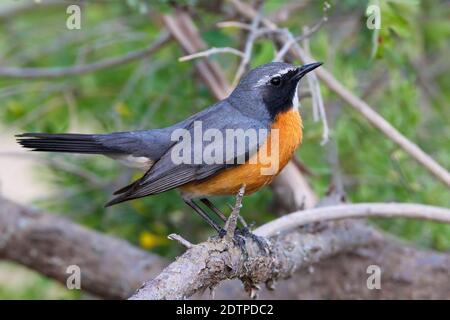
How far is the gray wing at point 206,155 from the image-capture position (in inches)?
192

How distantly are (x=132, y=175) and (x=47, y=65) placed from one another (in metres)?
1.65

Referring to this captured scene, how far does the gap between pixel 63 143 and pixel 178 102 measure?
6.32 feet

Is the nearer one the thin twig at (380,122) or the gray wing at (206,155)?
the gray wing at (206,155)

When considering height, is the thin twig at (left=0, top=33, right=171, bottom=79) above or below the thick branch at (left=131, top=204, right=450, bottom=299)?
above

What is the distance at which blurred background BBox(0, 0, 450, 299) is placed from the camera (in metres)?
6.30

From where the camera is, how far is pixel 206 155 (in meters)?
4.94

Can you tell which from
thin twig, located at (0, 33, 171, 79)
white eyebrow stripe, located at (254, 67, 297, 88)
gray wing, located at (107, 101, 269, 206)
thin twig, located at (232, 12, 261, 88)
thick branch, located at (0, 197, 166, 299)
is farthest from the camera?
thin twig, located at (0, 33, 171, 79)

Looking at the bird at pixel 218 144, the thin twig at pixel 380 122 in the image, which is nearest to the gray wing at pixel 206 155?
the bird at pixel 218 144

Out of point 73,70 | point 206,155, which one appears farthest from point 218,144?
point 73,70

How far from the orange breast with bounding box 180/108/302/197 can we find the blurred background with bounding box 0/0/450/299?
1.03 m

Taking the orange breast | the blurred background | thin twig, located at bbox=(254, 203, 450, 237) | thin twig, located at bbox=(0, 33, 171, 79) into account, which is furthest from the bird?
thin twig, located at bbox=(0, 33, 171, 79)

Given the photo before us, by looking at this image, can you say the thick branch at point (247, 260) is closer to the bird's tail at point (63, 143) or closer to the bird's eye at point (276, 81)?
the bird's eye at point (276, 81)

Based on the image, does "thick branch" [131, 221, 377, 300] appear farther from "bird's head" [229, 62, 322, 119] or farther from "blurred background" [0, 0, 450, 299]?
"bird's head" [229, 62, 322, 119]

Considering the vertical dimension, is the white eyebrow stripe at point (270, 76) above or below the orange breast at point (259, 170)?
above
